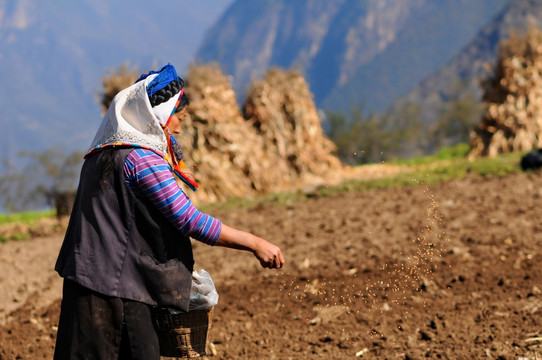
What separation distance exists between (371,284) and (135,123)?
301 cm

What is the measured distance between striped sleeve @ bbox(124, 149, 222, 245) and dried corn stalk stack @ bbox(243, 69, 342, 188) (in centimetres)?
879

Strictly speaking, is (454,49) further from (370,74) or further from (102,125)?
(102,125)

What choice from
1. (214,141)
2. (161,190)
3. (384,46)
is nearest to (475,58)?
(384,46)

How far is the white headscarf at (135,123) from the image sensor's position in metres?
2.40

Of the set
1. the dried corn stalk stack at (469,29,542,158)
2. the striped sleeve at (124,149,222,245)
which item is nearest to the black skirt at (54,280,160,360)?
the striped sleeve at (124,149,222,245)

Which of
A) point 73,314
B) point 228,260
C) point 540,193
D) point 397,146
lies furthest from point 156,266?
point 397,146

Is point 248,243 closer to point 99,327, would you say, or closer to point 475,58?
point 99,327

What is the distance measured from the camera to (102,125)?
249 cm

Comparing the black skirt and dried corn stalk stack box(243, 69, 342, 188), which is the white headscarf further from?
dried corn stalk stack box(243, 69, 342, 188)

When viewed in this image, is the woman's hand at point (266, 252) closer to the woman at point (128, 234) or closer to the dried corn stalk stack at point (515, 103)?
the woman at point (128, 234)

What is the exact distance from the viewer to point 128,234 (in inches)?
95.0

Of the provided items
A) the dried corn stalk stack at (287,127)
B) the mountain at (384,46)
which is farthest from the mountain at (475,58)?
the dried corn stalk stack at (287,127)

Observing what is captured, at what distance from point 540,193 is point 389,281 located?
367cm

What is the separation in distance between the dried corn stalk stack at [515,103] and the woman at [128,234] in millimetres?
12128
